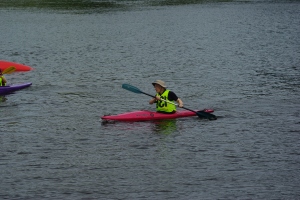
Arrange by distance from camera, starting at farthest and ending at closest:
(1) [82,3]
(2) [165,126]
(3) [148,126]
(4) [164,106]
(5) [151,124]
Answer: (1) [82,3] < (4) [164,106] < (5) [151,124] < (2) [165,126] < (3) [148,126]

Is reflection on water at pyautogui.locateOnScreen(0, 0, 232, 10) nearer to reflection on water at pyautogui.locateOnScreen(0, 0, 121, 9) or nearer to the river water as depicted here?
reflection on water at pyautogui.locateOnScreen(0, 0, 121, 9)

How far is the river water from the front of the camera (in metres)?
24.3

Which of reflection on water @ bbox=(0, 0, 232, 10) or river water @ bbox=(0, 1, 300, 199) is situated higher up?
river water @ bbox=(0, 1, 300, 199)

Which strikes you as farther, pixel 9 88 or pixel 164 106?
pixel 9 88

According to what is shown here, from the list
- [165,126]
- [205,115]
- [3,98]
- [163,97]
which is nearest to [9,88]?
[3,98]

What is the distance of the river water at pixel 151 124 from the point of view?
79.9 feet

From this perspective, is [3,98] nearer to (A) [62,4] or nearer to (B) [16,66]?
(B) [16,66]

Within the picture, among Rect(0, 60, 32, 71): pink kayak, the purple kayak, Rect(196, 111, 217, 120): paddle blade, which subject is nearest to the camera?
Rect(196, 111, 217, 120): paddle blade

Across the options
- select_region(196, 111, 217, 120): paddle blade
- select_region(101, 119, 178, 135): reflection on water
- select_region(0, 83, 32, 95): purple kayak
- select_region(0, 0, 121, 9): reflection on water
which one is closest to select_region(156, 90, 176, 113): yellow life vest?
select_region(101, 119, 178, 135): reflection on water

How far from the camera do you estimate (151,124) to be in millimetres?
32031

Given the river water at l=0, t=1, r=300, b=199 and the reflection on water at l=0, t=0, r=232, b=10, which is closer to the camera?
the river water at l=0, t=1, r=300, b=199

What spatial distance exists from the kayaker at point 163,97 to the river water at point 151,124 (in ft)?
2.23

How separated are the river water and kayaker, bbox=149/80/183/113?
2.23ft

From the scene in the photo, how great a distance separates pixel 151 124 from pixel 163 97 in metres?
1.35
